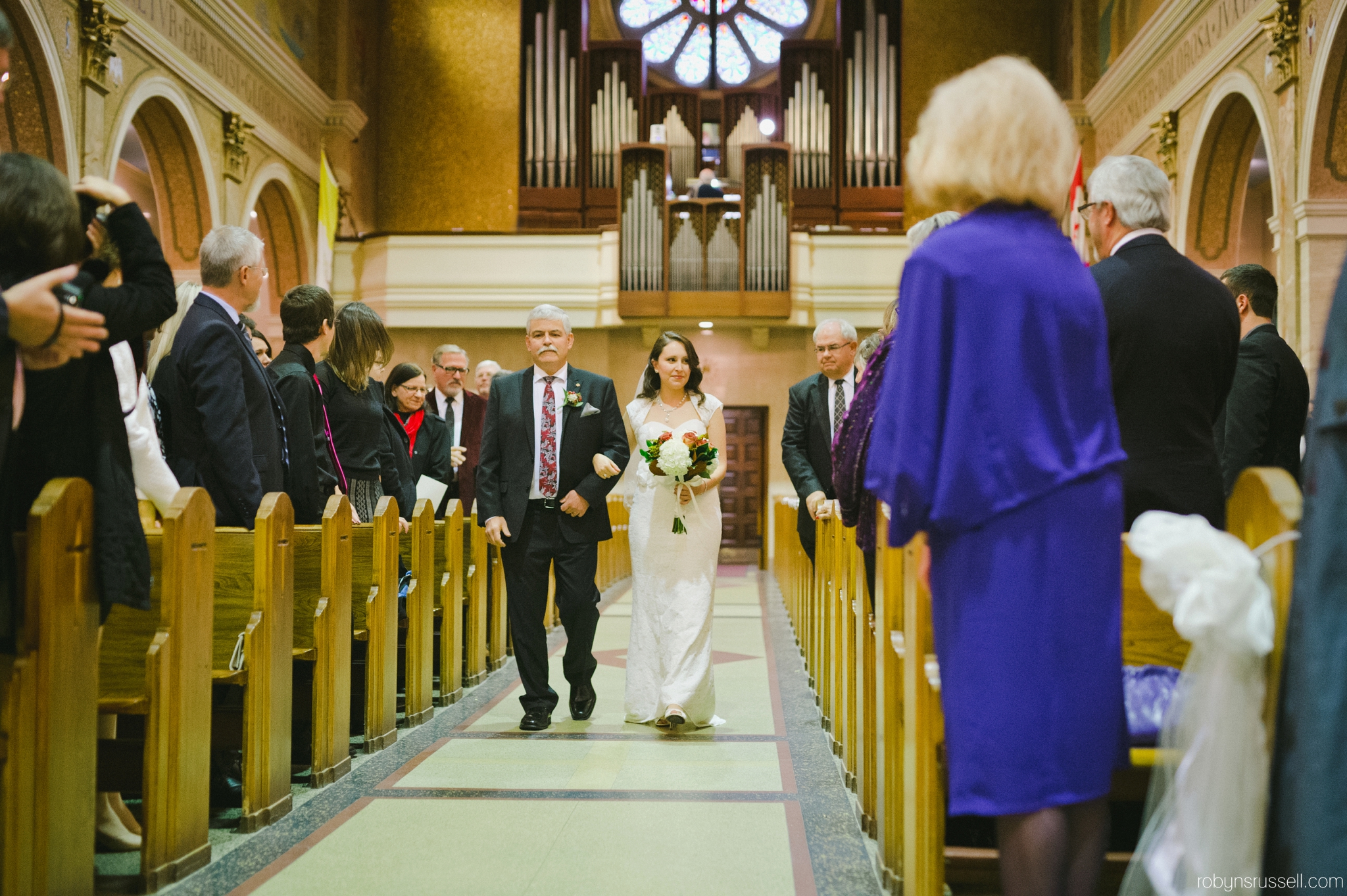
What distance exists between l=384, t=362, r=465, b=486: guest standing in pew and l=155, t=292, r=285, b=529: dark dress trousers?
2640 millimetres

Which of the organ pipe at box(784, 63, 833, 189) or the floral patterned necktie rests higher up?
the organ pipe at box(784, 63, 833, 189)

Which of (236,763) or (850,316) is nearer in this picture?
(236,763)

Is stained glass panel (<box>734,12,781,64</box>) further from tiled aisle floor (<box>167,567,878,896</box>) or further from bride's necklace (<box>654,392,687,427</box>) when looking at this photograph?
tiled aisle floor (<box>167,567,878,896</box>)

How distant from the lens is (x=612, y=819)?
319cm

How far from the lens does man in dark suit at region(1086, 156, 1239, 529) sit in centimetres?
239

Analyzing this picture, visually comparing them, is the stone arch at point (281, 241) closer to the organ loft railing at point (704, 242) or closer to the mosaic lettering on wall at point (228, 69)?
the mosaic lettering on wall at point (228, 69)

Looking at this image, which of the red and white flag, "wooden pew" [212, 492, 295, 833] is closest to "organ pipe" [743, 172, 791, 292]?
the red and white flag

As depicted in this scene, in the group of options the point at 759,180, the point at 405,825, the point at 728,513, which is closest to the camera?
the point at 405,825

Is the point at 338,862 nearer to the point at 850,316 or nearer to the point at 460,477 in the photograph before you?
the point at 460,477

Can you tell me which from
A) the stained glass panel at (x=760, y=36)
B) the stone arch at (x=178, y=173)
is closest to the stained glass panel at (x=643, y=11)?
the stained glass panel at (x=760, y=36)

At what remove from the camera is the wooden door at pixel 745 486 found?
1452cm

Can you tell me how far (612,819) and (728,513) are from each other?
39.6 feet

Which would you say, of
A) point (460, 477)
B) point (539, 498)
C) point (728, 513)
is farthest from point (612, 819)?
point (728, 513)

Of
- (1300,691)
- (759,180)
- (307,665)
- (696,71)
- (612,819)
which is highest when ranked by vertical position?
(696,71)
